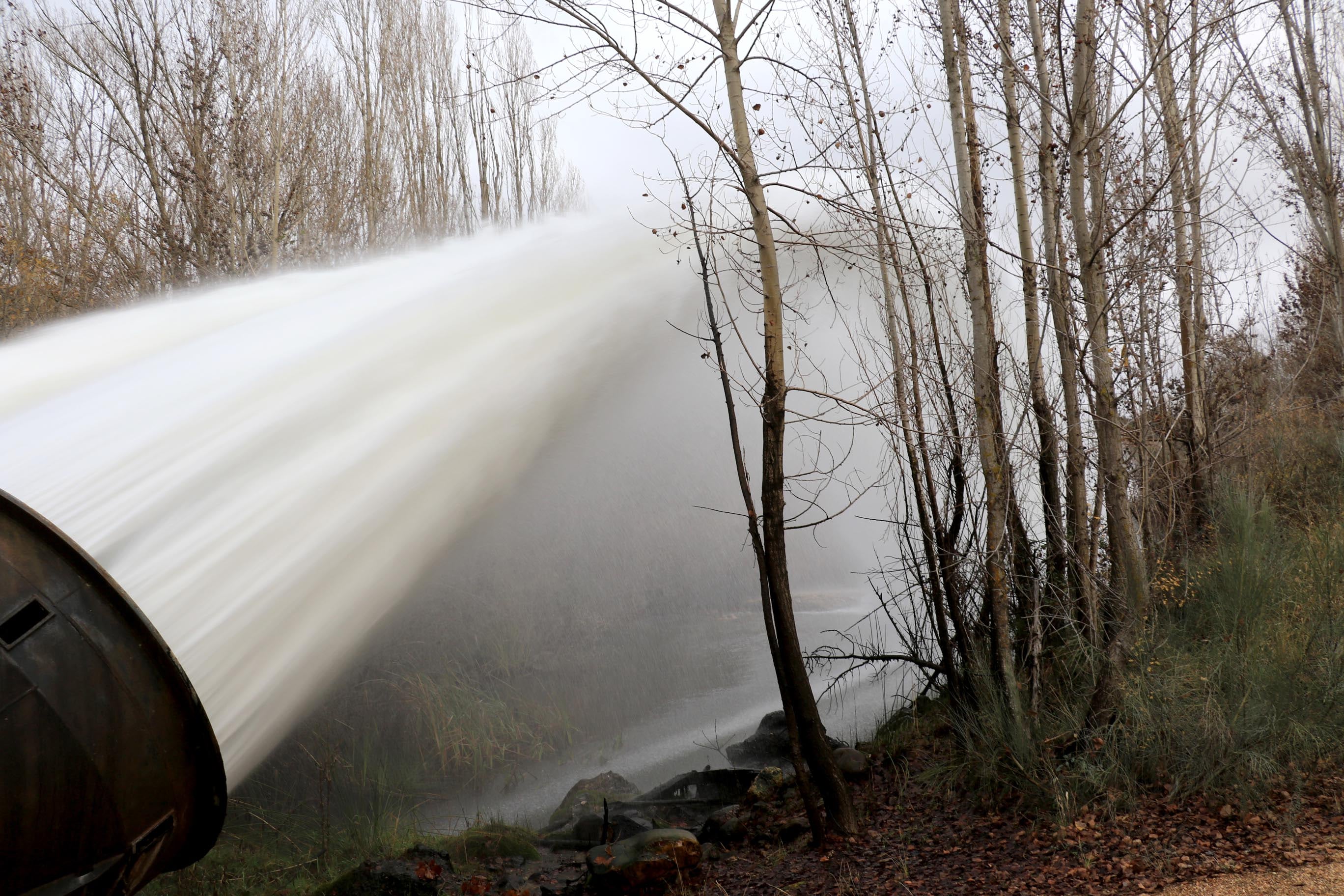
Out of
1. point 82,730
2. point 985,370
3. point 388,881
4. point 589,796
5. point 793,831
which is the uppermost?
point 985,370

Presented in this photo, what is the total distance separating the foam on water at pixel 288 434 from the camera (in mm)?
3875

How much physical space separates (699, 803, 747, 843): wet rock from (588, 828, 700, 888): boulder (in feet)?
1.17

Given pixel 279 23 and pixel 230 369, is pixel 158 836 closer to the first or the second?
pixel 230 369

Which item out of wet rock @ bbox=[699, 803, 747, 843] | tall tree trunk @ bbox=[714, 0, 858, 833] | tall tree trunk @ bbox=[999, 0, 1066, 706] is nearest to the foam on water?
wet rock @ bbox=[699, 803, 747, 843]

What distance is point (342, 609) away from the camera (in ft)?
15.6

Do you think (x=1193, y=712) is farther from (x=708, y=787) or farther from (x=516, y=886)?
(x=516, y=886)

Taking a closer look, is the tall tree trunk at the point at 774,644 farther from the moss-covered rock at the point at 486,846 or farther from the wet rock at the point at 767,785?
the moss-covered rock at the point at 486,846

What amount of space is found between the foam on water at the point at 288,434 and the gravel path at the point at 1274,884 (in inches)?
150

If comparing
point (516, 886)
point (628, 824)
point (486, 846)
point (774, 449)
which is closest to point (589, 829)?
point (628, 824)

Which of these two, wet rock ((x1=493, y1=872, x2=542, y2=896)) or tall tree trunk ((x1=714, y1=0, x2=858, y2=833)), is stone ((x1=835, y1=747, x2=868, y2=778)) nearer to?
tall tree trunk ((x1=714, y1=0, x2=858, y2=833))

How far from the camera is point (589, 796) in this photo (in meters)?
5.39

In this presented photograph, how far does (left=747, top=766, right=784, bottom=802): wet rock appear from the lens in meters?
4.74

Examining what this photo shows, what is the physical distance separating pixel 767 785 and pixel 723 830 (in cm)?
52

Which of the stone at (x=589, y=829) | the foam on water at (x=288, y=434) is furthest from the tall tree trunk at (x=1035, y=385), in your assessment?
the foam on water at (x=288, y=434)
